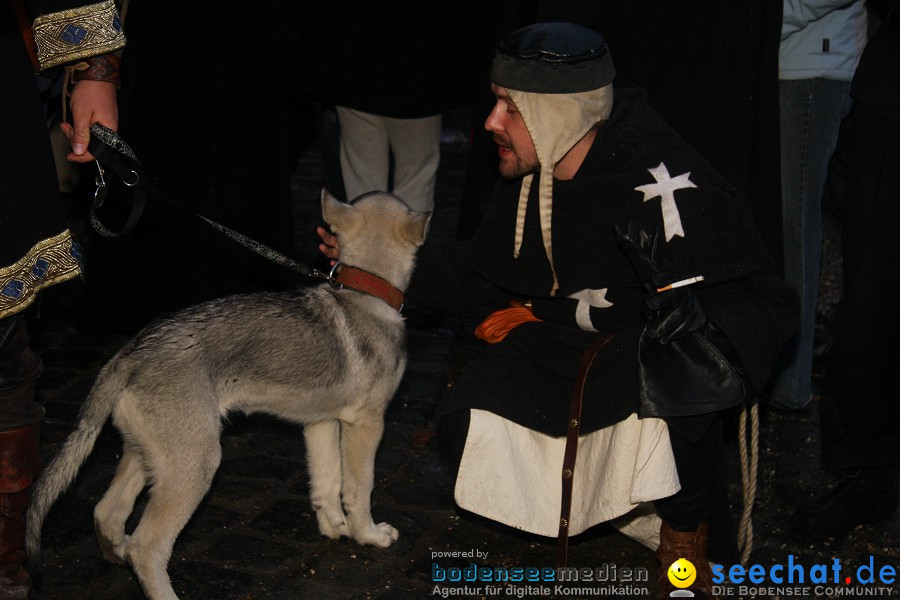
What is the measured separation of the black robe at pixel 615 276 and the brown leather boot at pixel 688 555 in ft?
1.71

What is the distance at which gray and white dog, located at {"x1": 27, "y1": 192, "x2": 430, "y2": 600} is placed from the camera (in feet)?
11.9

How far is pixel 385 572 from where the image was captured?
4.09 m

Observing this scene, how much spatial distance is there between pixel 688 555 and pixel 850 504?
1.03m

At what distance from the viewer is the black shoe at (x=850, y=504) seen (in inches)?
174

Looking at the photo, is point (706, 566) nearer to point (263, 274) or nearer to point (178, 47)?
point (263, 274)

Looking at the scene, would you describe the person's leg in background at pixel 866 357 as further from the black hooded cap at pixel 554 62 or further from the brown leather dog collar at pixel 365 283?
the brown leather dog collar at pixel 365 283

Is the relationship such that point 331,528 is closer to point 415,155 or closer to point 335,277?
point 335,277

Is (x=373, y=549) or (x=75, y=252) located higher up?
(x=75, y=252)

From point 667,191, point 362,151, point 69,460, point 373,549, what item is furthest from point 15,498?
point 362,151

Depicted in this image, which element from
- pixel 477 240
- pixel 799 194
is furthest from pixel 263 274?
pixel 799 194

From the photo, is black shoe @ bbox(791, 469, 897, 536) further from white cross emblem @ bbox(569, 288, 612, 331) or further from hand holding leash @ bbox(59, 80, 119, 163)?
hand holding leash @ bbox(59, 80, 119, 163)

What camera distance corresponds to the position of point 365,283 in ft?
13.8

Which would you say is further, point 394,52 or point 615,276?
point 394,52

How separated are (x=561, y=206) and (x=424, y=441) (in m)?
1.79
